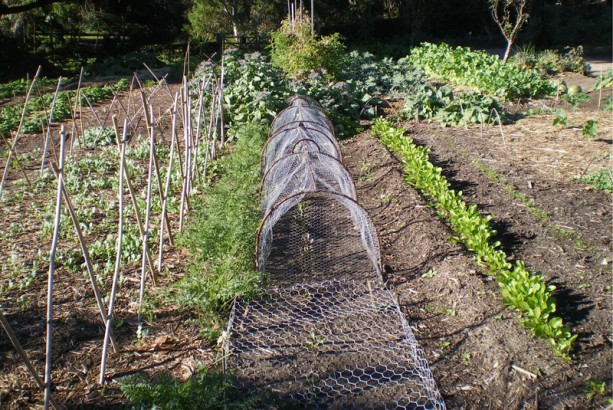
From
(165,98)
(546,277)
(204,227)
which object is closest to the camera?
(546,277)

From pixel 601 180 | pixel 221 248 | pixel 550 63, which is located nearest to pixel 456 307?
pixel 221 248

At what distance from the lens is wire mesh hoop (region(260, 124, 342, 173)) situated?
5699mm

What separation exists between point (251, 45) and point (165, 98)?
8011 millimetres

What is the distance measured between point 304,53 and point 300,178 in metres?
6.21

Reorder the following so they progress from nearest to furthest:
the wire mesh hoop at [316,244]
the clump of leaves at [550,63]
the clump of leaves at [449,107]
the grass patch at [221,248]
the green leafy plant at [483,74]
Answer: the grass patch at [221,248], the wire mesh hoop at [316,244], the clump of leaves at [449,107], the green leafy plant at [483,74], the clump of leaves at [550,63]

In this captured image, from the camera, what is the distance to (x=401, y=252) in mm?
4992

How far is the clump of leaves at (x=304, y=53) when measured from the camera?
36.0ft

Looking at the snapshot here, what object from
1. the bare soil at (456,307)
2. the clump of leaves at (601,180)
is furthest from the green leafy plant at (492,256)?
the clump of leaves at (601,180)

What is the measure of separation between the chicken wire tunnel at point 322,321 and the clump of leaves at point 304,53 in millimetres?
5426

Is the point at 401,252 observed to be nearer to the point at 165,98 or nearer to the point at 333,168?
the point at 333,168

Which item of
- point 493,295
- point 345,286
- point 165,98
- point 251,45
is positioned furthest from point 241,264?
point 251,45

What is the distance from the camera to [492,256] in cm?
444

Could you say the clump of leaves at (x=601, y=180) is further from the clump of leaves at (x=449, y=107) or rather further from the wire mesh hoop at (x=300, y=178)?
the wire mesh hoop at (x=300, y=178)

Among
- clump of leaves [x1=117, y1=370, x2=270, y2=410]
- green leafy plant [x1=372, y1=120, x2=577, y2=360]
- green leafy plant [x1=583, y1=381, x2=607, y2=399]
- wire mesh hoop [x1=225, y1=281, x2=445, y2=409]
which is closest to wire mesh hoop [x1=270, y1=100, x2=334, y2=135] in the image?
green leafy plant [x1=372, y1=120, x2=577, y2=360]
